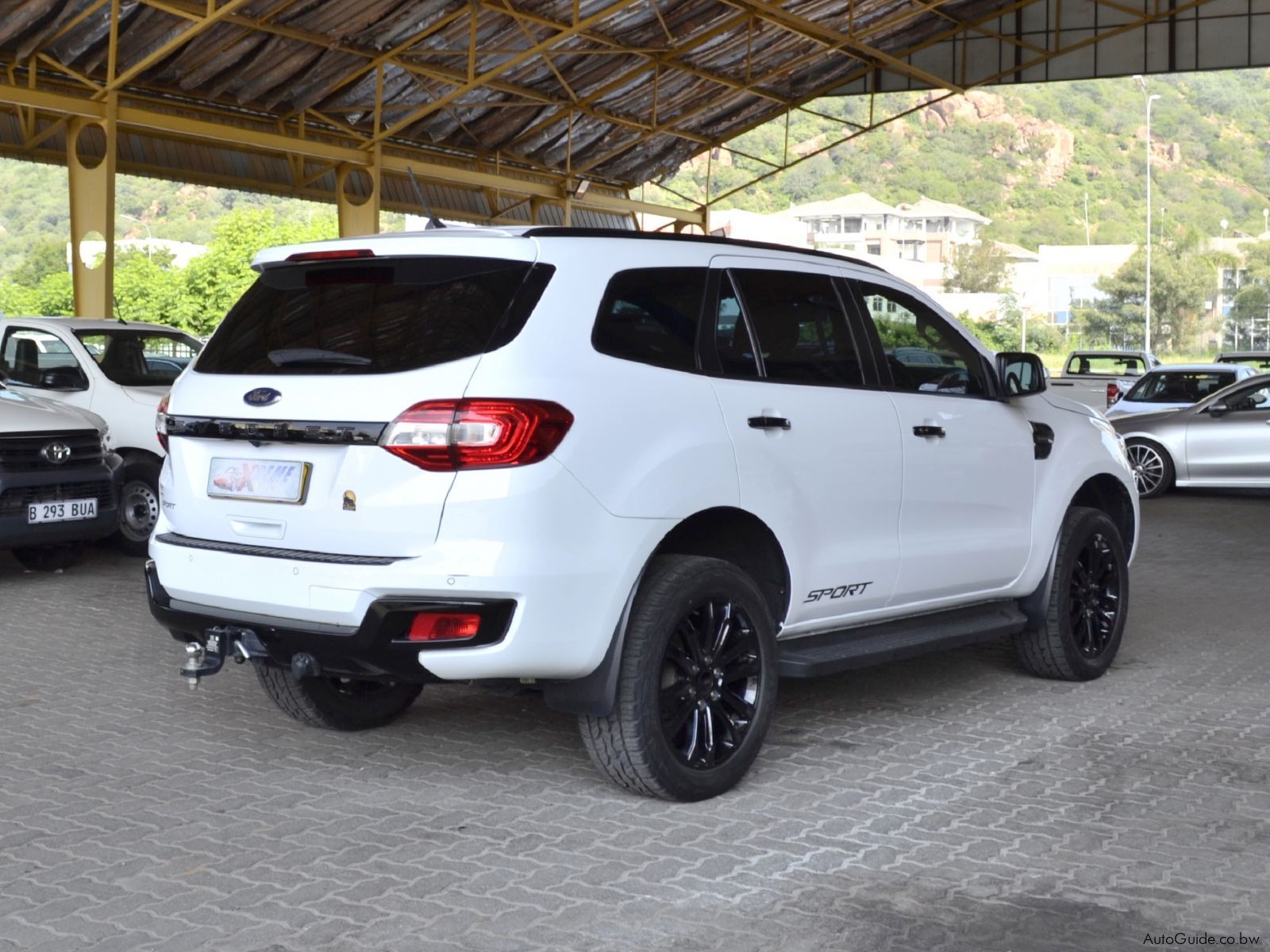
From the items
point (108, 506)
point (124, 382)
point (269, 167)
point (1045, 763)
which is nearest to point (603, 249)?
point (1045, 763)

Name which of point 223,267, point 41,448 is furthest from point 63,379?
point 223,267

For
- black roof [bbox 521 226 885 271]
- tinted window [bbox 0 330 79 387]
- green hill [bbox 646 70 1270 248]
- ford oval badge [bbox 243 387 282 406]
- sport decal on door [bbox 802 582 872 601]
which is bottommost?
sport decal on door [bbox 802 582 872 601]

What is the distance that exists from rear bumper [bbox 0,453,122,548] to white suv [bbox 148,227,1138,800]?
15.5ft

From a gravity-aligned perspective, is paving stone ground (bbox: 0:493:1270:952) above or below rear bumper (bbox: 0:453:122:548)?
below

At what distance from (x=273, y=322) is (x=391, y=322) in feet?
1.97

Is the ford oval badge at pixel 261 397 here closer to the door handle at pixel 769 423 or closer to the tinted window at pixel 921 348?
the door handle at pixel 769 423

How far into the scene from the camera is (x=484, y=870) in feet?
14.2

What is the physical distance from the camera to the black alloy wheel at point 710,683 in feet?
16.2

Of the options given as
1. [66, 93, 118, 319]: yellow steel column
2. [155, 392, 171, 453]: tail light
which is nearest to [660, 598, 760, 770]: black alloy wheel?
[155, 392, 171, 453]: tail light

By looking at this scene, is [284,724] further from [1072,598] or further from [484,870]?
[1072,598]

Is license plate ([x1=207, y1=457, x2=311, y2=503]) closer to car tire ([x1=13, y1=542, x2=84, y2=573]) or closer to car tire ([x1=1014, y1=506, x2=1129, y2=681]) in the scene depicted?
car tire ([x1=1014, y1=506, x2=1129, y2=681])

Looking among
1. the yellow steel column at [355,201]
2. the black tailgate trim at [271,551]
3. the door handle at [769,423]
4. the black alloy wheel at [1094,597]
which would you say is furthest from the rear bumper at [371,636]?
the yellow steel column at [355,201]

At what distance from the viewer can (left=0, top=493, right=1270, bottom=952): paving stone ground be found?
3.92 metres

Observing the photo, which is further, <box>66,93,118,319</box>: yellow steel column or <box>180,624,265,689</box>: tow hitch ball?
<box>66,93,118,319</box>: yellow steel column
